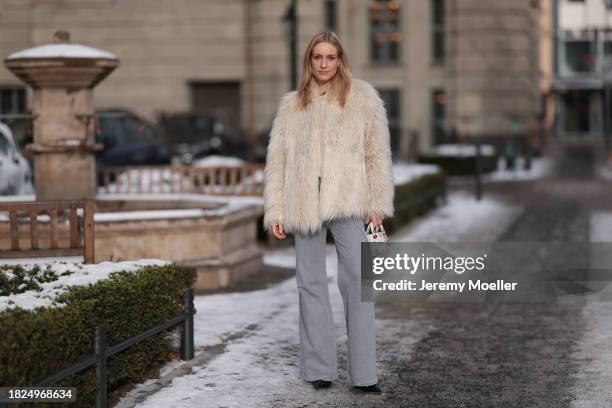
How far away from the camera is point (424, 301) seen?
10789 mm

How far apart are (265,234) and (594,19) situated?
47858mm

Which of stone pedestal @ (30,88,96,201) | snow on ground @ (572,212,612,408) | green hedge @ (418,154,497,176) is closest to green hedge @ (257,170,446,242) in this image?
stone pedestal @ (30,88,96,201)

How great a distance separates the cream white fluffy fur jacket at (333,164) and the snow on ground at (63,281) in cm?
108

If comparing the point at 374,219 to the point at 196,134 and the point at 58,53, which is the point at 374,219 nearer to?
the point at 58,53

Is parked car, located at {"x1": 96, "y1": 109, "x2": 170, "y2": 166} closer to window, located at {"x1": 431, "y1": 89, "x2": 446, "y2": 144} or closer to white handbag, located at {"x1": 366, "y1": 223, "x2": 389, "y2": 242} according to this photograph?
window, located at {"x1": 431, "y1": 89, "x2": 446, "y2": 144}

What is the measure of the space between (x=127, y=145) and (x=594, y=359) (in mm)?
18111

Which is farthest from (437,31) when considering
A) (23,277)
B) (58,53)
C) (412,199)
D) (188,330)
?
(23,277)

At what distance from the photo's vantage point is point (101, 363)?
20.5 ft

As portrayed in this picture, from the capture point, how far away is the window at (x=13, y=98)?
132 ft

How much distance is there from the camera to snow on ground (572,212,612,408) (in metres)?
6.80

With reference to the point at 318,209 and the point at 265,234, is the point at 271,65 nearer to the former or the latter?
the point at 265,234

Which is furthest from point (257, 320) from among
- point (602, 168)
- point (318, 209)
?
point (602, 168)

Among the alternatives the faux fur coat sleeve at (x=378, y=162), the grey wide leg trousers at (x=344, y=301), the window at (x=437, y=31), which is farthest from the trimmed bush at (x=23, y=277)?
the window at (x=437, y=31)

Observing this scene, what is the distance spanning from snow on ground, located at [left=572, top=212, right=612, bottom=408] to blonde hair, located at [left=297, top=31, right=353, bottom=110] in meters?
2.21
